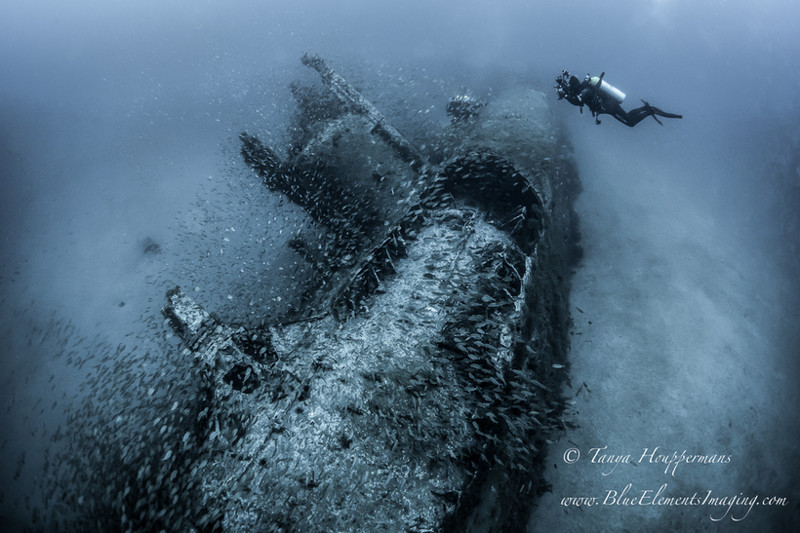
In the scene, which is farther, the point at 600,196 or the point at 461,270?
the point at 600,196

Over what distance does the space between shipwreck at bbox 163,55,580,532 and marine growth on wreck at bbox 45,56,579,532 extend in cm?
2

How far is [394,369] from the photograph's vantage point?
12.3ft

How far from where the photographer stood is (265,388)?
3664 millimetres

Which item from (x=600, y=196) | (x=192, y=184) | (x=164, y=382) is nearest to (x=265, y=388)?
(x=164, y=382)

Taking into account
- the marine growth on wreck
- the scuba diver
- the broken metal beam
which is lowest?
the marine growth on wreck

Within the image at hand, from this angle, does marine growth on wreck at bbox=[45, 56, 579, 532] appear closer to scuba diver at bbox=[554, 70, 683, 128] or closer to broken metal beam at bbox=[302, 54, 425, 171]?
broken metal beam at bbox=[302, 54, 425, 171]

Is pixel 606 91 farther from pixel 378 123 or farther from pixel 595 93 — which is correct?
pixel 378 123

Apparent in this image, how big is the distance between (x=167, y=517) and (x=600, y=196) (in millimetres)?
12317

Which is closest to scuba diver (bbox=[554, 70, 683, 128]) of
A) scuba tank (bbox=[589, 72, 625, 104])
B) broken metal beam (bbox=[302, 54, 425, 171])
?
scuba tank (bbox=[589, 72, 625, 104])

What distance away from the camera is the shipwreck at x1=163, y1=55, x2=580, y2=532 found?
310cm

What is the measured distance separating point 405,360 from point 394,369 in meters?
0.17

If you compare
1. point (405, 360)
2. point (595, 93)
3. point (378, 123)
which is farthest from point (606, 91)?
point (405, 360)

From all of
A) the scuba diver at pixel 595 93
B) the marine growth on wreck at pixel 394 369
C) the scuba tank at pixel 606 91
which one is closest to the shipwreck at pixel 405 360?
the marine growth on wreck at pixel 394 369

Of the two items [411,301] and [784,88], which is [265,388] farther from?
[784,88]
